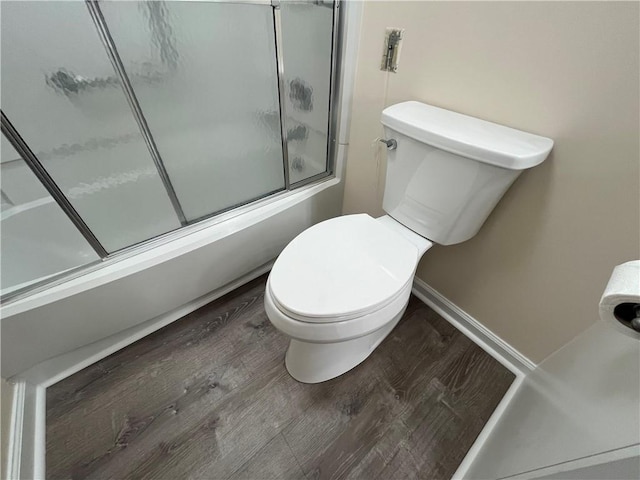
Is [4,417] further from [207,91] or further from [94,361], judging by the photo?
[207,91]

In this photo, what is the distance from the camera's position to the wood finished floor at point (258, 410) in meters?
0.83

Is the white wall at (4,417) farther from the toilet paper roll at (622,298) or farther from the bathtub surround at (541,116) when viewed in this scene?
the bathtub surround at (541,116)

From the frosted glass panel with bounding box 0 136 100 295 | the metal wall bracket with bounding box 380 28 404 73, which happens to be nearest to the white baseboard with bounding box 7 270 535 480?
the frosted glass panel with bounding box 0 136 100 295

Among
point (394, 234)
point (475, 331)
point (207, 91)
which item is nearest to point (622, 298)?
point (394, 234)

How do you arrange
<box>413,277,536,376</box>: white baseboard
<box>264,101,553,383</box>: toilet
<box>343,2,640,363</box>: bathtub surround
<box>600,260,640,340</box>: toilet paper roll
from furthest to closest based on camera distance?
<box>413,277,536,376</box>: white baseboard → <box>264,101,553,383</box>: toilet → <box>343,2,640,363</box>: bathtub surround → <box>600,260,640,340</box>: toilet paper roll

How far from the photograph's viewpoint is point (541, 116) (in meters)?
0.70

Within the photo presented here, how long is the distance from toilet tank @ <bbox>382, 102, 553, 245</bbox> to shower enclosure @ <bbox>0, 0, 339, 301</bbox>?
0.48 meters

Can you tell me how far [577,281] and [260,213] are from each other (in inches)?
40.7

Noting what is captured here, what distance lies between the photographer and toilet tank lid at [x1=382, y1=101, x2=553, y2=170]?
65cm

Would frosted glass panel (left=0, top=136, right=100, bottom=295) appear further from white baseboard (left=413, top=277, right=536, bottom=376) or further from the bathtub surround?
white baseboard (left=413, top=277, right=536, bottom=376)

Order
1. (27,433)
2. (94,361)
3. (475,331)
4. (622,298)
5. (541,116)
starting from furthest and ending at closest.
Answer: (475,331)
(94,361)
(27,433)
(541,116)
(622,298)

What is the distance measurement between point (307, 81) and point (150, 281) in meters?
0.93

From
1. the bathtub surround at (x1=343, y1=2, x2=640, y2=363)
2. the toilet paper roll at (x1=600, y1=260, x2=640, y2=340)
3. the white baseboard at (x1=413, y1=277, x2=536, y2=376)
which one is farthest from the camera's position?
the white baseboard at (x1=413, y1=277, x2=536, y2=376)

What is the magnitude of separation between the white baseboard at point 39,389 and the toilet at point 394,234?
0.59 m
